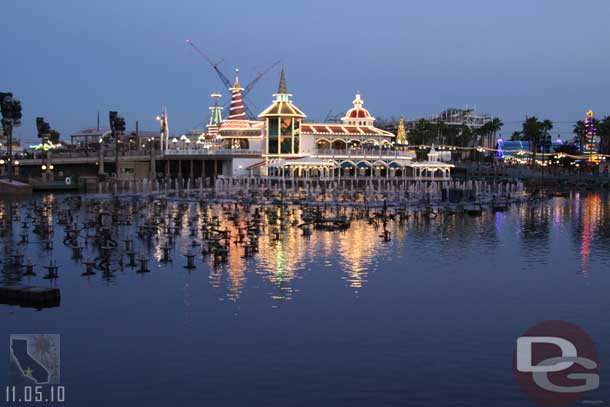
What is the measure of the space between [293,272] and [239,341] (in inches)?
592

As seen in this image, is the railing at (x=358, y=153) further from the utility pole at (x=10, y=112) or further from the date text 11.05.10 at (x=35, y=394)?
the date text 11.05.10 at (x=35, y=394)

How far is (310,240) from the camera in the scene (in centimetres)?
5947

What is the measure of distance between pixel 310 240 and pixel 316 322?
1012 inches

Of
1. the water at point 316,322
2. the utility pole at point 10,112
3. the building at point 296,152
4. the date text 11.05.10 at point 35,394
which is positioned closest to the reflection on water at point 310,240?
the water at point 316,322

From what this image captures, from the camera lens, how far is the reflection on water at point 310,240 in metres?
44.6

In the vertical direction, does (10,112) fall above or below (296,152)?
above

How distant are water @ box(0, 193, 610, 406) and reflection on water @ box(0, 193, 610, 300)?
0.28 meters

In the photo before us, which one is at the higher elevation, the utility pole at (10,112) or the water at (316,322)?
the utility pole at (10,112)

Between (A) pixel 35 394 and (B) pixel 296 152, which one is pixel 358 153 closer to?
(B) pixel 296 152

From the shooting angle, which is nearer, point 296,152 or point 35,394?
point 35,394

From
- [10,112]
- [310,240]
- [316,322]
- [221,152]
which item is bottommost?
[316,322]

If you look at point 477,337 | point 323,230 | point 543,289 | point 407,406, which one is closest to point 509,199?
point 323,230

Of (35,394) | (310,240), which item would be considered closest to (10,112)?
(310,240)

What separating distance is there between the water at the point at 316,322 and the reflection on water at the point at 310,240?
0.93 feet
